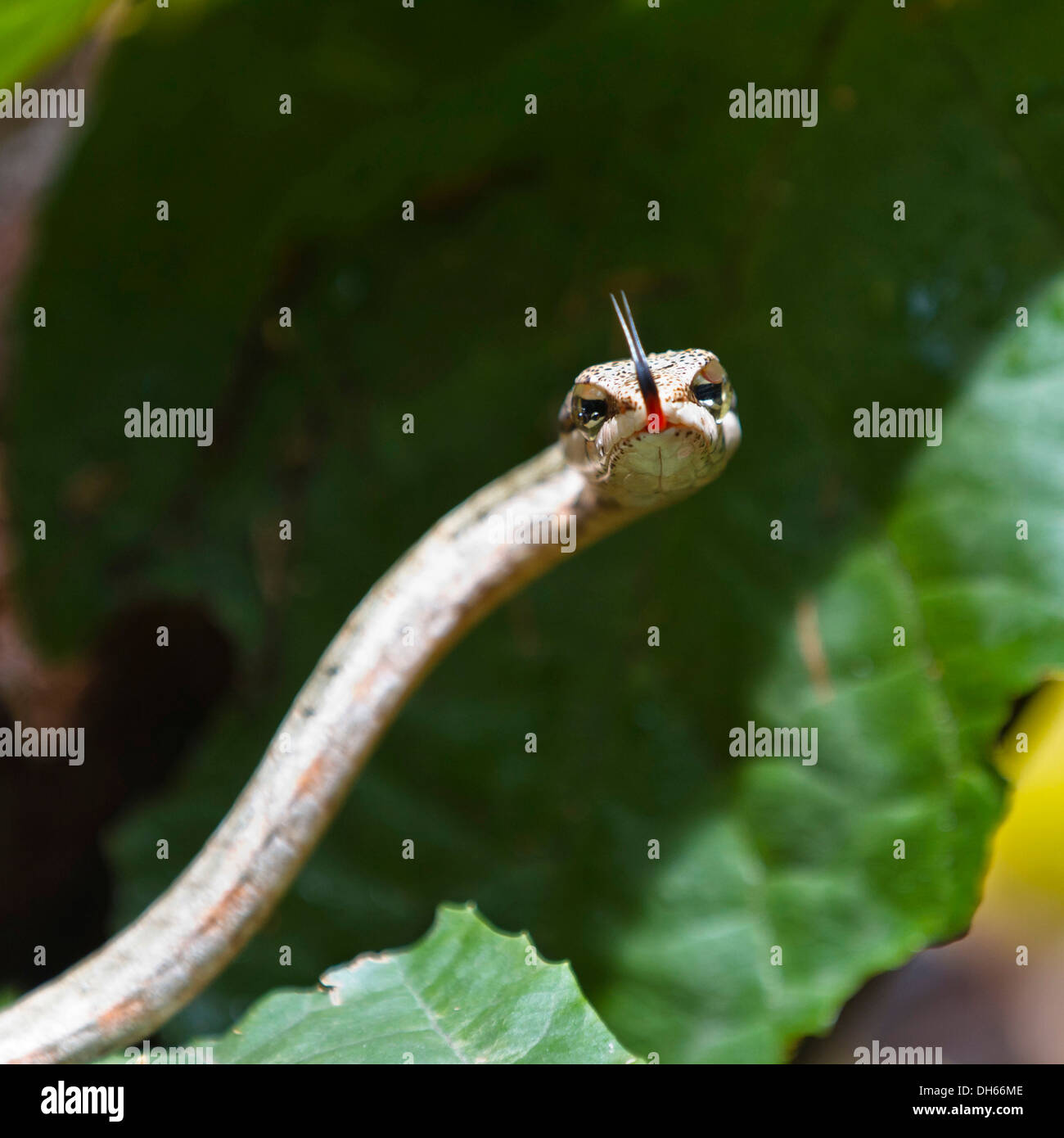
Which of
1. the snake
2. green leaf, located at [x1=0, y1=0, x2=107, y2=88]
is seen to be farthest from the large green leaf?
green leaf, located at [x1=0, y1=0, x2=107, y2=88]

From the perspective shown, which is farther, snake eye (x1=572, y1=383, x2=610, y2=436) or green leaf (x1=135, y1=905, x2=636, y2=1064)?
snake eye (x1=572, y1=383, x2=610, y2=436)

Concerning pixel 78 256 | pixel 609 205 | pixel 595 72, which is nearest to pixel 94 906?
pixel 78 256

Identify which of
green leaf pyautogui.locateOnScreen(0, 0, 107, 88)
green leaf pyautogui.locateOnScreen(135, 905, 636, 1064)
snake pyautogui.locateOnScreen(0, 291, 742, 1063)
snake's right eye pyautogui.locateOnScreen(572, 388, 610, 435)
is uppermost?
green leaf pyautogui.locateOnScreen(0, 0, 107, 88)

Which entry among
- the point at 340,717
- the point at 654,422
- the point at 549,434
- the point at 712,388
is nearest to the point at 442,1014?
the point at 340,717

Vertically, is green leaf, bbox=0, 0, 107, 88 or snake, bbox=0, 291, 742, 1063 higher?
green leaf, bbox=0, 0, 107, 88

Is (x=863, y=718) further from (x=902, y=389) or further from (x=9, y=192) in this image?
(x=9, y=192)

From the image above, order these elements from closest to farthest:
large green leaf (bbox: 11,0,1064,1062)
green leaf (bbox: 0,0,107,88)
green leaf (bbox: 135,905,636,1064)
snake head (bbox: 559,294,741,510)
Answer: green leaf (bbox: 135,905,636,1064)
snake head (bbox: 559,294,741,510)
green leaf (bbox: 0,0,107,88)
large green leaf (bbox: 11,0,1064,1062)

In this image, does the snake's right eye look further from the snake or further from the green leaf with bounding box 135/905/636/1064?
the green leaf with bounding box 135/905/636/1064

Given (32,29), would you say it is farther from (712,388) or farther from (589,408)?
(712,388)
